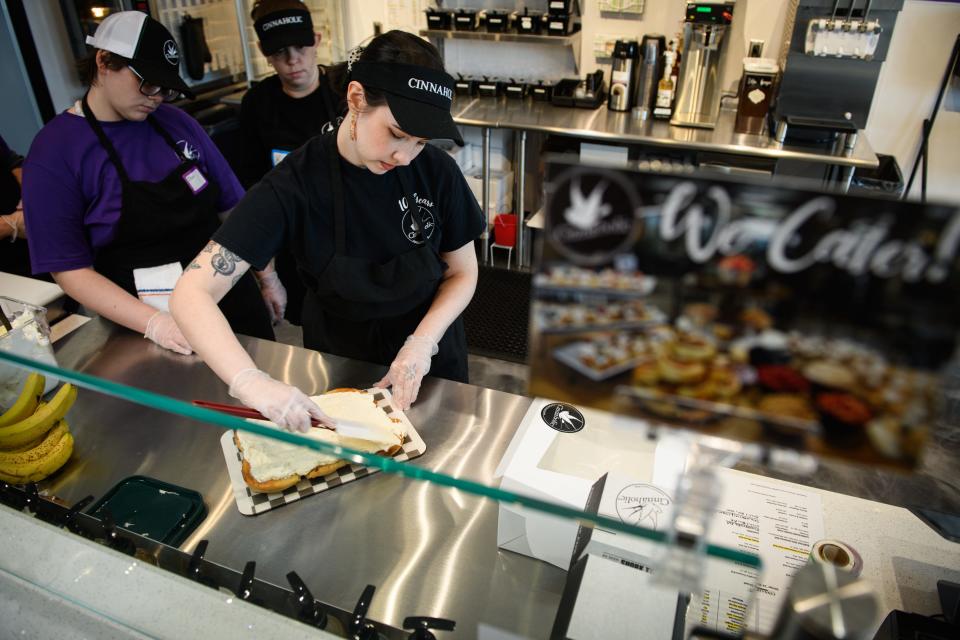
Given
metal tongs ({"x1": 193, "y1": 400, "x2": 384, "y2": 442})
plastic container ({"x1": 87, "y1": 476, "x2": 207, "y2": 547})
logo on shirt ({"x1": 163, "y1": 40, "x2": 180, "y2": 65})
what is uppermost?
logo on shirt ({"x1": 163, "y1": 40, "x2": 180, "y2": 65})

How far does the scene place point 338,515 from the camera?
1399mm

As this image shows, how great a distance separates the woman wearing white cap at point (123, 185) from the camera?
205cm

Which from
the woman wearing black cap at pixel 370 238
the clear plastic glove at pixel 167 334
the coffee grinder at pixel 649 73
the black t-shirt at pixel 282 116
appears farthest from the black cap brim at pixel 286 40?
the coffee grinder at pixel 649 73

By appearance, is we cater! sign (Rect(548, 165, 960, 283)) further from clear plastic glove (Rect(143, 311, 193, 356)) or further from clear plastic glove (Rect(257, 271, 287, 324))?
clear plastic glove (Rect(257, 271, 287, 324))

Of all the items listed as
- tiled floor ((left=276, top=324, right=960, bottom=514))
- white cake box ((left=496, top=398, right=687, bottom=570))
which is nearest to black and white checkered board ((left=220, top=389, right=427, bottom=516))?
white cake box ((left=496, top=398, right=687, bottom=570))

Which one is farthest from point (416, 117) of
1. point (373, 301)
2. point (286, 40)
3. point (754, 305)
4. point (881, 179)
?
point (881, 179)

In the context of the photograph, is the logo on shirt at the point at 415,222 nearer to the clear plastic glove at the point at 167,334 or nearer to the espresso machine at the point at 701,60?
the clear plastic glove at the point at 167,334

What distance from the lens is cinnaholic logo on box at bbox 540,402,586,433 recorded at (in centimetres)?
148

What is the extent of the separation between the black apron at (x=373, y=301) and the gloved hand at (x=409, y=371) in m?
0.19

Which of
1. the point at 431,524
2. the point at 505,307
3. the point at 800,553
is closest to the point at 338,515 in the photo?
the point at 431,524

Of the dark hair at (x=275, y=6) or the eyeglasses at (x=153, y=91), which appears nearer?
the eyeglasses at (x=153, y=91)

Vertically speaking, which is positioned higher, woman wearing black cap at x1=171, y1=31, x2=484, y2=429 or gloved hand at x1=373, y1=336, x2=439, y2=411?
woman wearing black cap at x1=171, y1=31, x2=484, y2=429

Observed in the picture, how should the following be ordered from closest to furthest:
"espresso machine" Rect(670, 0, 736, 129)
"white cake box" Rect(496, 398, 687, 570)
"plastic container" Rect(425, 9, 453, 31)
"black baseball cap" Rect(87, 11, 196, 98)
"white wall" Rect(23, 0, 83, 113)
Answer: "white cake box" Rect(496, 398, 687, 570), "black baseball cap" Rect(87, 11, 196, 98), "espresso machine" Rect(670, 0, 736, 129), "white wall" Rect(23, 0, 83, 113), "plastic container" Rect(425, 9, 453, 31)

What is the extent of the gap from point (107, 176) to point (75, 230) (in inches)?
8.2
